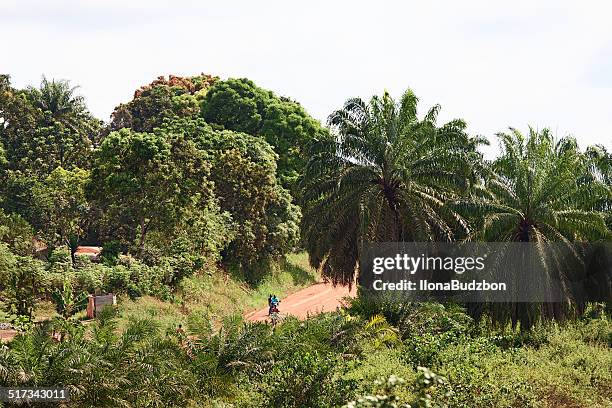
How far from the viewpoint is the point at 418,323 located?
2183 cm

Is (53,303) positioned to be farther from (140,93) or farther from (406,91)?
(140,93)

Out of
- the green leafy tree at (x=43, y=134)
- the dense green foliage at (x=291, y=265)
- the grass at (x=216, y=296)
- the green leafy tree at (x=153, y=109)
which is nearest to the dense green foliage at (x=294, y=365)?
the dense green foliage at (x=291, y=265)

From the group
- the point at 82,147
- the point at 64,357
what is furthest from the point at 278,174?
the point at 64,357

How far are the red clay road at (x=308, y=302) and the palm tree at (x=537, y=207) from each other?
10078 mm

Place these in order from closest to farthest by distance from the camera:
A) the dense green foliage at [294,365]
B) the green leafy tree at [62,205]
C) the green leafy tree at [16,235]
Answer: the dense green foliage at [294,365] < the green leafy tree at [16,235] < the green leafy tree at [62,205]

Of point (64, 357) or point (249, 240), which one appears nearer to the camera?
point (64, 357)

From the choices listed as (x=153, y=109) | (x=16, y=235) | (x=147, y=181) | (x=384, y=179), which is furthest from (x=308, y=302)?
(x=153, y=109)

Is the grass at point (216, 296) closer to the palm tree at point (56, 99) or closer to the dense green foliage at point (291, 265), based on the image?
the dense green foliage at point (291, 265)

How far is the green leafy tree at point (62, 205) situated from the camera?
3497cm

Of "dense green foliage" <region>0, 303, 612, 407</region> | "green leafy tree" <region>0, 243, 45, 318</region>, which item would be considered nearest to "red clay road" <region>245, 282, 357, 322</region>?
"green leafy tree" <region>0, 243, 45, 318</region>

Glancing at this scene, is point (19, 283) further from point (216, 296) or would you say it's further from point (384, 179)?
point (384, 179)

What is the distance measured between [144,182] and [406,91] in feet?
40.3

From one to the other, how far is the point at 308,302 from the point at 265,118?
14211 mm

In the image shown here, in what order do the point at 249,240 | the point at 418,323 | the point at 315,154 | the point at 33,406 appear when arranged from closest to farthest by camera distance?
the point at 33,406 → the point at 418,323 → the point at 315,154 → the point at 249,240
